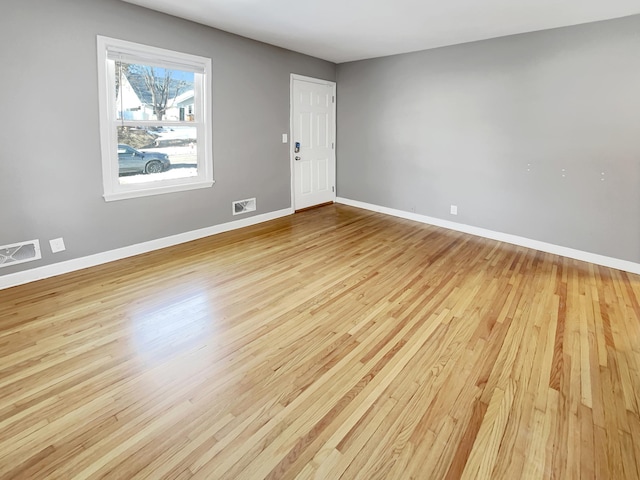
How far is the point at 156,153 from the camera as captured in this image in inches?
156

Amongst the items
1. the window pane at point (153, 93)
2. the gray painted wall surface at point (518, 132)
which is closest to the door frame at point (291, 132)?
the gray painted wall surface at point (518, 132)

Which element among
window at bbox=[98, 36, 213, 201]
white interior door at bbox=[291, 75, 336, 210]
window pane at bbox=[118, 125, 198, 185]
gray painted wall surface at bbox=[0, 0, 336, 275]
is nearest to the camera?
gray painted wall surface at bbox=[0, 0, 336, 275]

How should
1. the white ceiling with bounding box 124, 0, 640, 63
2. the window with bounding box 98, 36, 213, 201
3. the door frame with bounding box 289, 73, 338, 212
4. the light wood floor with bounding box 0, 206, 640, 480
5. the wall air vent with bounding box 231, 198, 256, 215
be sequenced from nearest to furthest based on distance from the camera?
the light wood floor with bounding box 0, 206, 640, 480 → the white ceiling with bounding box 124, 0, 640, 63 → the window with bounding box 98, 36, 213, 201 → the wall air vent with bounding box 231, 198, 256, 215 → the door frame with bounding box 289, 73, 338, 212

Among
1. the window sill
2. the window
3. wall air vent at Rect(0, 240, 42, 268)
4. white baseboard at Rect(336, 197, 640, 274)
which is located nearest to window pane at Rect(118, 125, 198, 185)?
the window

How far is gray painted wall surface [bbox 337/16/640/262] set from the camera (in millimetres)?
3604

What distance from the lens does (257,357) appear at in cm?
218

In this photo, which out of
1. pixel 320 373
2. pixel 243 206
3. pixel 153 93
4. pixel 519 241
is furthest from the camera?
pixel 243 206

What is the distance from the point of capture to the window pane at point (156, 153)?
3686mm

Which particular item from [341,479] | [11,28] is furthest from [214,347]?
[11,28]

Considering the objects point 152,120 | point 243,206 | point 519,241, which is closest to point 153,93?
point 152,120

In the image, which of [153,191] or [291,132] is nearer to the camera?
[153,191]

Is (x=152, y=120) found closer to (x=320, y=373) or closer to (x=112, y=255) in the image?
(x=112, y=255)

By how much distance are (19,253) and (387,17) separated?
4.15 meters

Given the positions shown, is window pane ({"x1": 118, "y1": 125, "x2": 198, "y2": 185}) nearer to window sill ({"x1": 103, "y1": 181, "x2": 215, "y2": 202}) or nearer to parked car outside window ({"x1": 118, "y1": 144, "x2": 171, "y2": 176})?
parked car outside window ({"x1": 118, "y1": 144, "x2": 171, "y2": 176})
